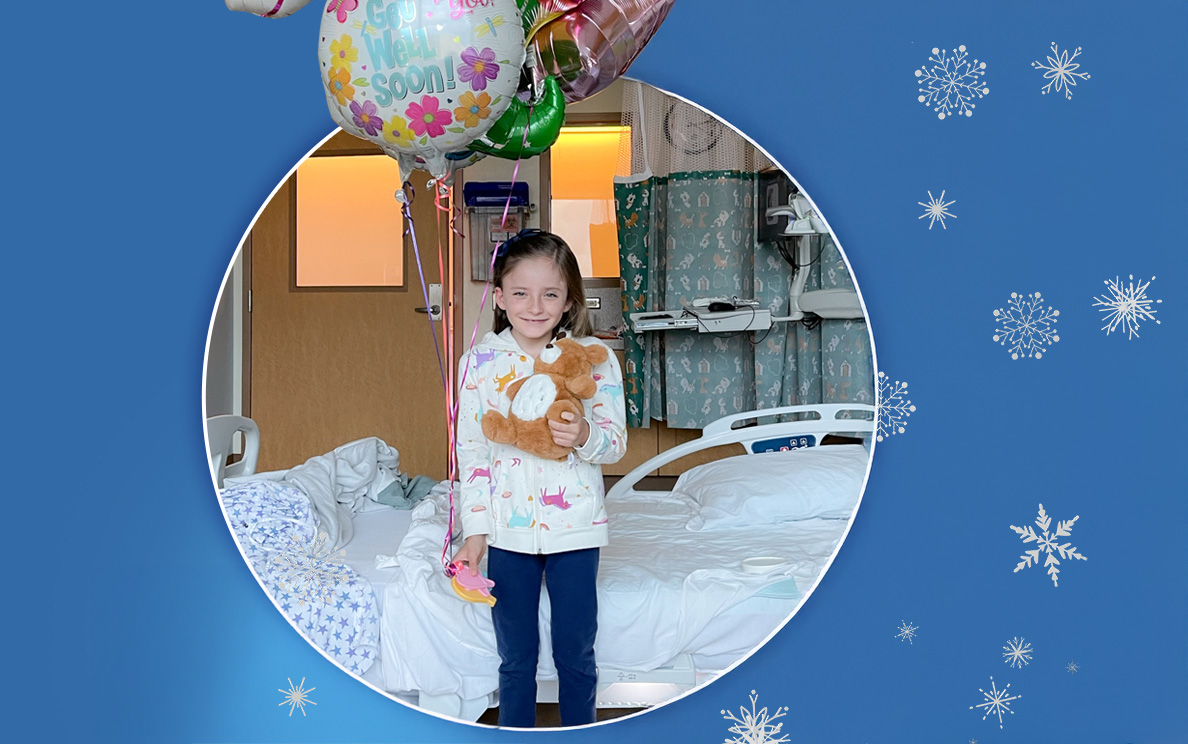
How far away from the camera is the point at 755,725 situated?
1.68 meters

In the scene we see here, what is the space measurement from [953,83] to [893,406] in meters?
0.60

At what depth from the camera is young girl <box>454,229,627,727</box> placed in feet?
5.23

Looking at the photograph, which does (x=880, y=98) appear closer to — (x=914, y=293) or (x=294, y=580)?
(x=914, y=293)

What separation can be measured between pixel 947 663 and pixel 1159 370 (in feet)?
2.23

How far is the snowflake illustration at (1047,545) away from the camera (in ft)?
5.53

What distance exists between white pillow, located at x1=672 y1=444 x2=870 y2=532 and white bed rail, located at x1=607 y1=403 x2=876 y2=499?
0.12ft

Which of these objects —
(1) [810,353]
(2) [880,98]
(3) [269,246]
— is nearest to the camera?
(2) [880,98]

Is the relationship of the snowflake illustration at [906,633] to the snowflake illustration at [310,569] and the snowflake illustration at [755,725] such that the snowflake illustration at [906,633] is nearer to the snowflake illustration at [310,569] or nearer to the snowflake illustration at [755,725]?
the snowflake illustration at [755,725]

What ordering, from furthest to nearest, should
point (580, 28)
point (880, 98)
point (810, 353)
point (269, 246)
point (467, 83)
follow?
point (269, 246) < point (810, 353) < point (880, 98) < point (580, 28) < point (467, 83)

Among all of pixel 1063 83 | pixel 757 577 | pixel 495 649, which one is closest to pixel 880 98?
pixel 1063 83

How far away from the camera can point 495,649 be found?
177 centimetres

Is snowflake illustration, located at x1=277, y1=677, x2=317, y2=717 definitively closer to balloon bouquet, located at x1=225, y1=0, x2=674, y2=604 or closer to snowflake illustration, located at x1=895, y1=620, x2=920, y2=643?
balloon bouquet, located at x1=225, y1=0, x2=674, y2=604

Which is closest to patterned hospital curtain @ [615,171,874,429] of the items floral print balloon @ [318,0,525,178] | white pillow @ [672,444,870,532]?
white pillow @ [672,444,870,532]

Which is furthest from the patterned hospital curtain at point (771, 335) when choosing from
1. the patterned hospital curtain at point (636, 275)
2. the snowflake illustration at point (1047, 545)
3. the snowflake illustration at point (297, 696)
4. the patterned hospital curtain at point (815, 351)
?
the snowflake illustration at point (297, 696)
